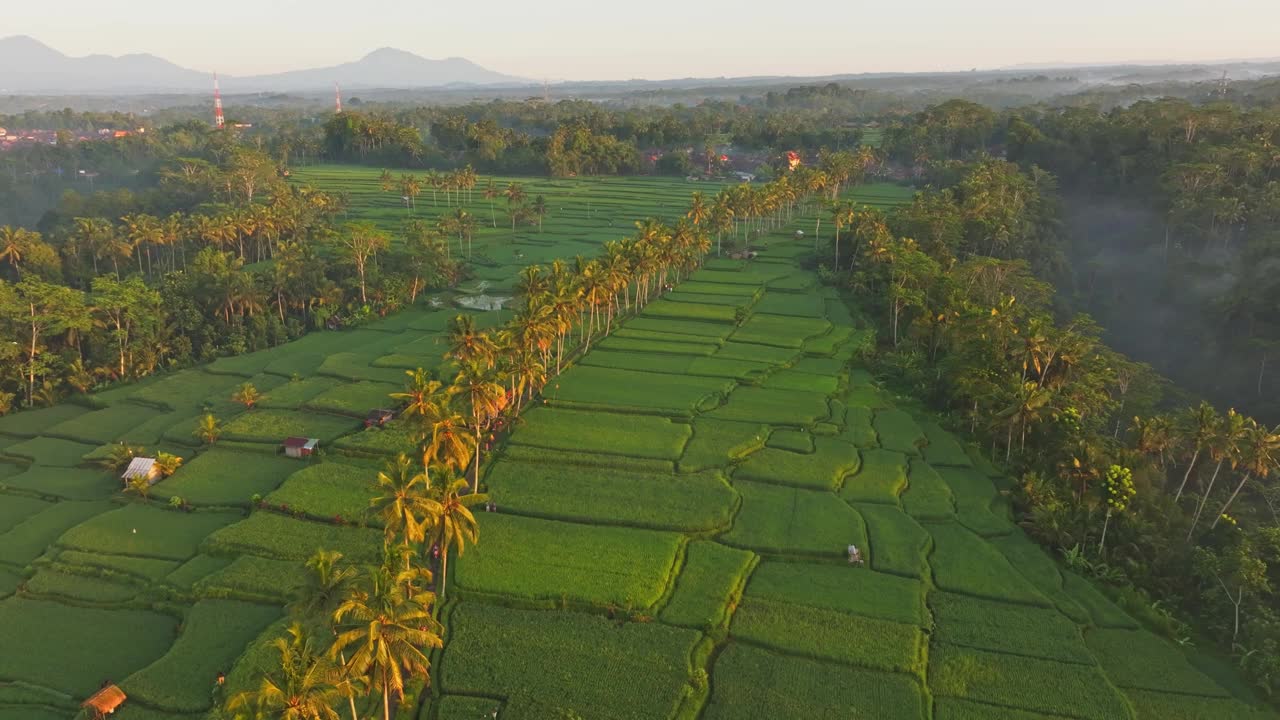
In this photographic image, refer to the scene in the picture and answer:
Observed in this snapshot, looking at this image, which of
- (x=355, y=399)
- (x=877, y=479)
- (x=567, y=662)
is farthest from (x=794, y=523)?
(x=355, y=399)

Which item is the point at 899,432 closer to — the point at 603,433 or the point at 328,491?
the point at 603,433

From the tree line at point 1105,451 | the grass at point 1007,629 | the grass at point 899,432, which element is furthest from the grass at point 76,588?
the tree line at point 1105,451

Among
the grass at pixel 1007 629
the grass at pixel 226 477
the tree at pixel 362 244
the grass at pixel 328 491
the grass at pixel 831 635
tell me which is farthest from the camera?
the tree at pixel 362 244

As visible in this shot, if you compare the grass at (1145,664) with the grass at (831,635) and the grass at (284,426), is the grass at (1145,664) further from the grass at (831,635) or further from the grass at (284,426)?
the grass at (284,426)

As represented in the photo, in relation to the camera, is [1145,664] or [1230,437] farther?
[1230,437]

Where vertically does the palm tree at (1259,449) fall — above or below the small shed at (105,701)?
above

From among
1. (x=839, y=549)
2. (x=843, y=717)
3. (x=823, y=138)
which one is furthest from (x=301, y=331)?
(x=823, y=138)

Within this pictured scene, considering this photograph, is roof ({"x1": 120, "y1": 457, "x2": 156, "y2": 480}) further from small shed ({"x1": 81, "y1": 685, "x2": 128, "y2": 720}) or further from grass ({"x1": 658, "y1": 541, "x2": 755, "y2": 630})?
grass ({"x1": 658, "y1": 541, "x2": 755, "y2": 630})
